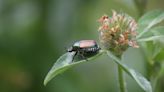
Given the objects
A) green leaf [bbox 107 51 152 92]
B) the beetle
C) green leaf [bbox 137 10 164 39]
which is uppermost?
green leaf [bbox 137 10 164 39]

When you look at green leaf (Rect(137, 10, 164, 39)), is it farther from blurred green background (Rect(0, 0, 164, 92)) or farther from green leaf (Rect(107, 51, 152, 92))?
blurred green background (Rect(0, 0, 164, 92))

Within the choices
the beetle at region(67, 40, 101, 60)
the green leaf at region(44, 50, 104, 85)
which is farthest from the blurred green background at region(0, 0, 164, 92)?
the green leaf at region(44, 50, 104, 85)

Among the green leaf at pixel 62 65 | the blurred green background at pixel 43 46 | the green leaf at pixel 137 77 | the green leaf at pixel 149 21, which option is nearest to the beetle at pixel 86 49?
the green leaf at pixel 62 65

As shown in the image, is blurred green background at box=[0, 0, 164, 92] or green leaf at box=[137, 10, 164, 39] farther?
blurred green background at box=[0, 0, 164, 92]

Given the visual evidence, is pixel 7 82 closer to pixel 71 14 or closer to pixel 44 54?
pixel 44 54

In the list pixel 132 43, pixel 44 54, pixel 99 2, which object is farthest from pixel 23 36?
pixel 132 43

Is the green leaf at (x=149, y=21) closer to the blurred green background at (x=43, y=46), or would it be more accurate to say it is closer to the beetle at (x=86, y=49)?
the beetle at (x=86, y=49)

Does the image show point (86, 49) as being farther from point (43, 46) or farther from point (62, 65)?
point (43, 46)
